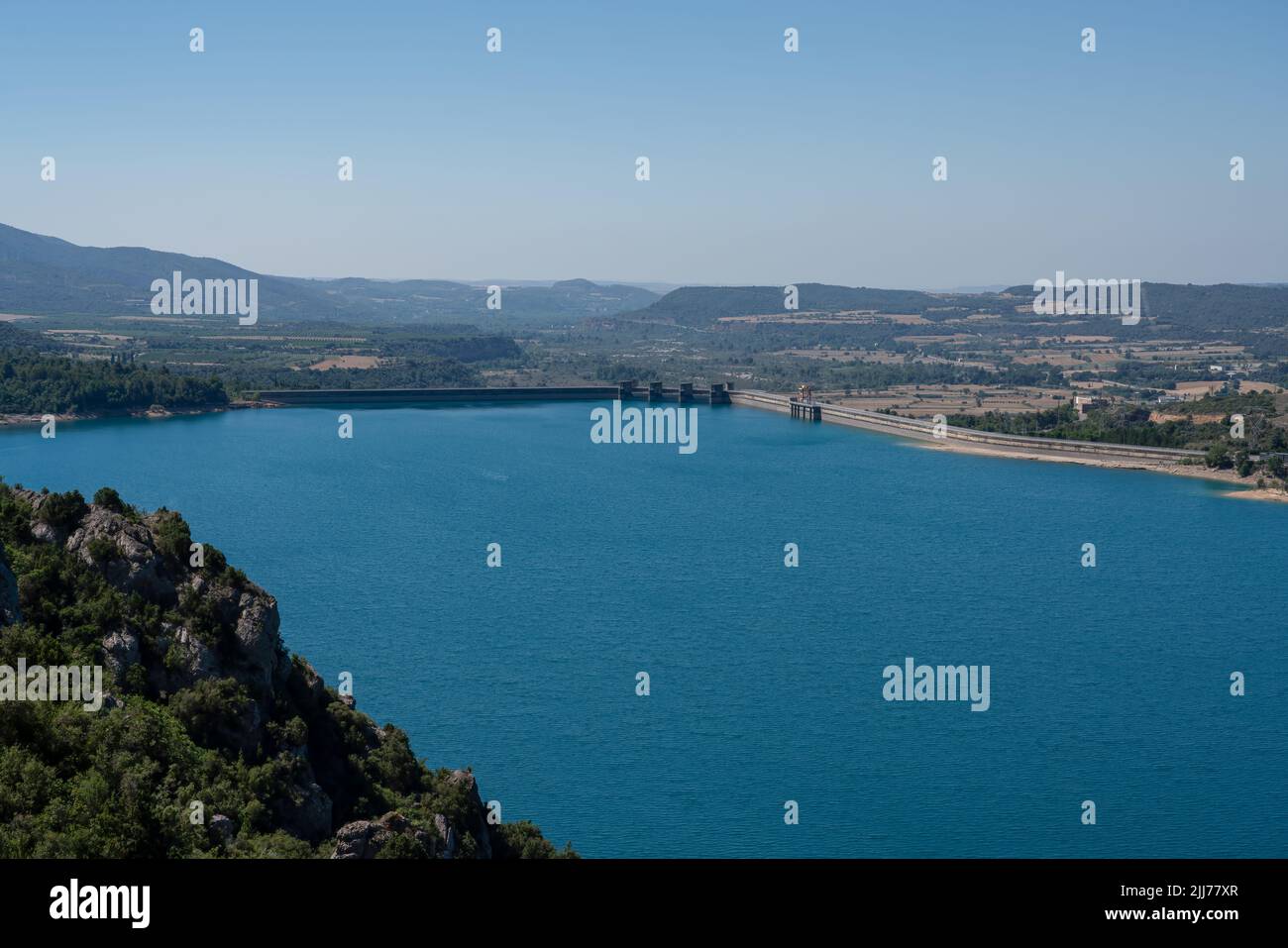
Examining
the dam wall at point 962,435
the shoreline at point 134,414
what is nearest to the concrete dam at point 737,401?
the dam wall at point 962,435

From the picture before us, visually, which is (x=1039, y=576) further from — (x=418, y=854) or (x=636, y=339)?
(x=636, y=339)

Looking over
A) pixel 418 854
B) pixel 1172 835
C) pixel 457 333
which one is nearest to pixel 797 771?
pixel 1172 835

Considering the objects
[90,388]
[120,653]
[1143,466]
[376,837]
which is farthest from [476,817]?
[90,388]
